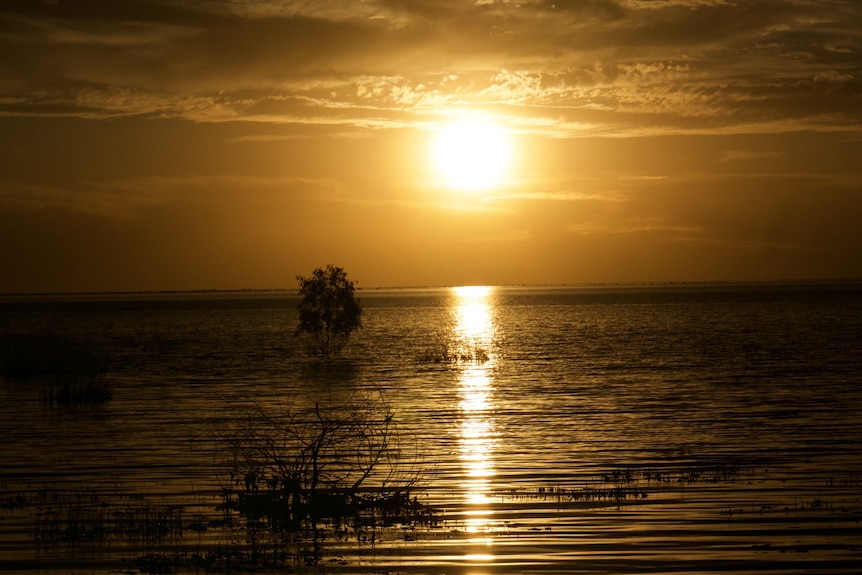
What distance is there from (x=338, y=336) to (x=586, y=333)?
44002mm

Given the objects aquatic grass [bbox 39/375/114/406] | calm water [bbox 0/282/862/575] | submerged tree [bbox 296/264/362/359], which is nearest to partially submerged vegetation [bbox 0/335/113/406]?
calm water [bbox 0/282/862/575]

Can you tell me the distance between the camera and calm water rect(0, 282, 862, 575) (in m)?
19.7

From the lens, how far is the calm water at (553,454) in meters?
19.7

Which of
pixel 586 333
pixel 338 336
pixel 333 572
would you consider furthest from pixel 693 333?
pixel 333 572

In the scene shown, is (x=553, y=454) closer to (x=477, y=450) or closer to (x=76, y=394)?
(x=477, y=450)

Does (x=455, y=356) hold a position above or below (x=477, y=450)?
above

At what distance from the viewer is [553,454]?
32969 millimetres

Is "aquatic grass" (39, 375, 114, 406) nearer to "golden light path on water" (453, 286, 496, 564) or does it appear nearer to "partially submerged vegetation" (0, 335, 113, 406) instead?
"partially submerged vegetation" (0, 335, 113, 406)

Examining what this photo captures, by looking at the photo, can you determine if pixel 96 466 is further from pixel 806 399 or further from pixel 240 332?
pixel 240 332

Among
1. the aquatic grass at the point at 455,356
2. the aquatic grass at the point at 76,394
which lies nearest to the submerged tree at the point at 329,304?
the aquatic grass at the point at 455,356

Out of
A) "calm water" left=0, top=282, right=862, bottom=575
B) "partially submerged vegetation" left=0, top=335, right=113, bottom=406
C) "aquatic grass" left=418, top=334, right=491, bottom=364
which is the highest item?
"aquatic grass" left=418, top=334, right=491, bottom=364

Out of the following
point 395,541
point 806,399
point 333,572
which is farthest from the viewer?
point 806,399

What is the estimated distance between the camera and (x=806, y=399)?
1934 inches

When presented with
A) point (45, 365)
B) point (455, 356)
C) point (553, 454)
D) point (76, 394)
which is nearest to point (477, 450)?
point (553, 454)
